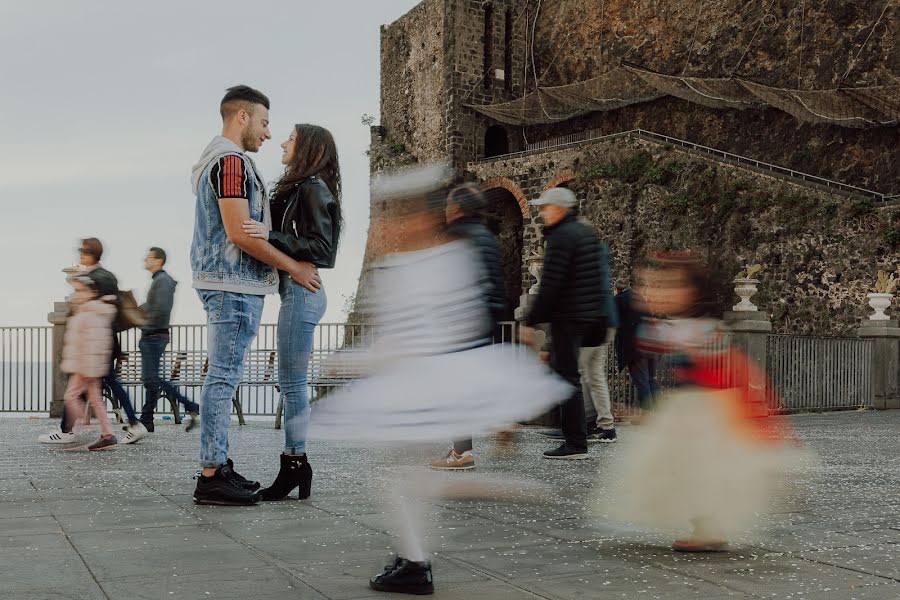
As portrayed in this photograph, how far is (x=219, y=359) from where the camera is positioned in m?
5.07

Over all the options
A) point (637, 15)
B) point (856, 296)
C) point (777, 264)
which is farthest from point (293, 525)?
point (637, 15)

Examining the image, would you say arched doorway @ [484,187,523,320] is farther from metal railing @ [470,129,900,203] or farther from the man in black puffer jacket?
the man in black puffer jacket

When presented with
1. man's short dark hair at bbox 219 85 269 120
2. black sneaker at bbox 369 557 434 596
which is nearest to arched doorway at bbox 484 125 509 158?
man's short dark hair at bbox 219 85 269 120

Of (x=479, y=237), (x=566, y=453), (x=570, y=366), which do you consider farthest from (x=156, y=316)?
(x=479, y=237)

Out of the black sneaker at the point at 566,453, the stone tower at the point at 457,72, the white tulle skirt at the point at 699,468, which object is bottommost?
the black sneaker at the point at 566,453

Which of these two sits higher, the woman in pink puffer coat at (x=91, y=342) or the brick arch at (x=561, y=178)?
the brick arch at (x=561, y=178)

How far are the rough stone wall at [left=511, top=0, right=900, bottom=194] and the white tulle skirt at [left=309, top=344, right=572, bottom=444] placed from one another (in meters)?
27.3

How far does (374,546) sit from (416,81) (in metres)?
36.8

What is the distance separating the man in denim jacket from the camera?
4973 millimetres

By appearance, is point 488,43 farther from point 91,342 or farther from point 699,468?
point 699,468

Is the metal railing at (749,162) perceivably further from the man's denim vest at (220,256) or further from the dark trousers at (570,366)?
the man's denim vest at (220,256)

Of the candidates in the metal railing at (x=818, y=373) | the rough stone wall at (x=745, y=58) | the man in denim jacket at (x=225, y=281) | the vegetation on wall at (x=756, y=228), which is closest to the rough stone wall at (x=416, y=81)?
the rough stone wall at (x=745, y=58)

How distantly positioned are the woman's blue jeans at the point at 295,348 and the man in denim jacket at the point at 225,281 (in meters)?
0.10

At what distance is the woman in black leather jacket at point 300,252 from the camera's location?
5117 mm
